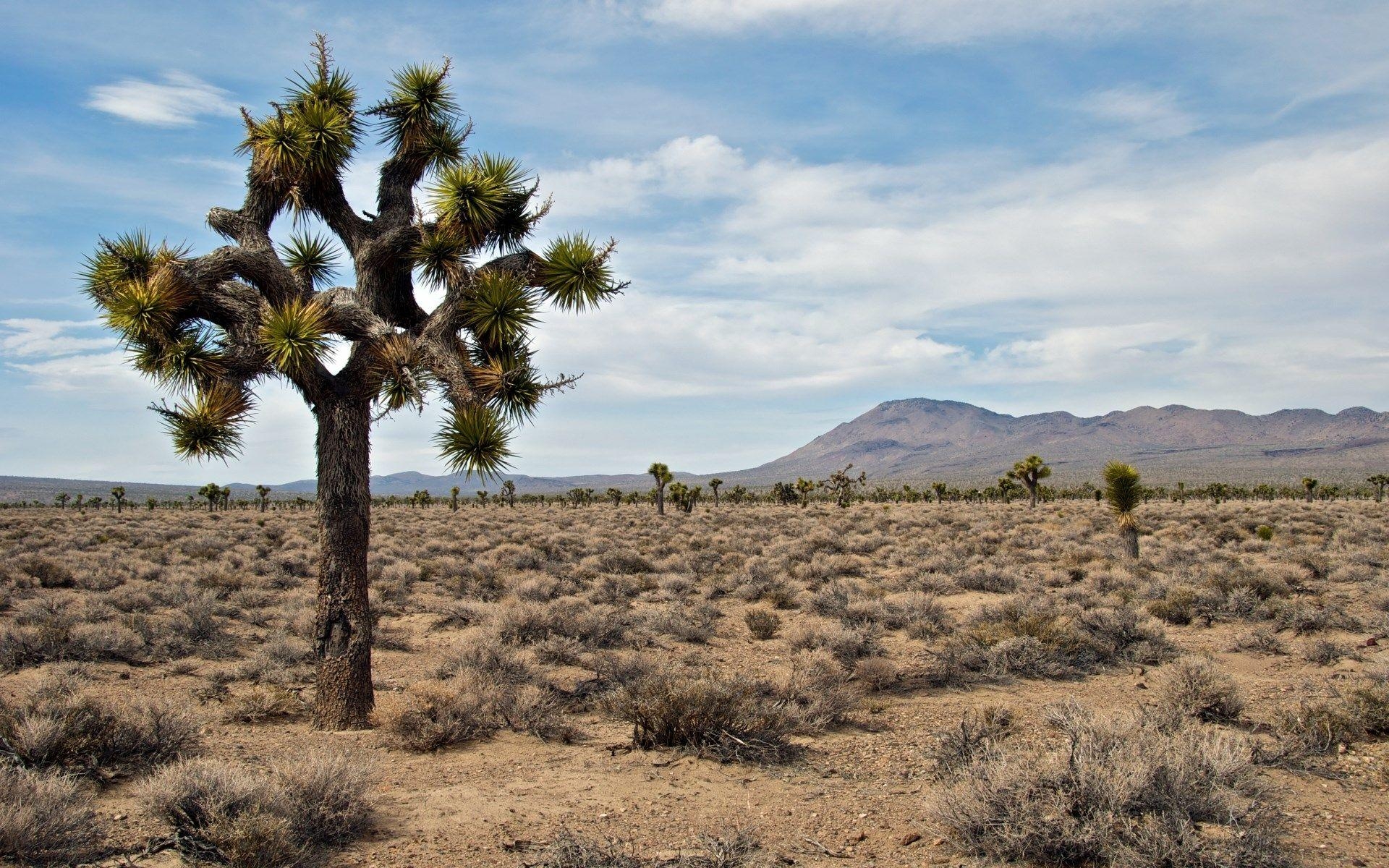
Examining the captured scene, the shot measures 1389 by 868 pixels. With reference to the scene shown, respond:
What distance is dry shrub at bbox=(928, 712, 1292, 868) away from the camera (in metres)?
4.45

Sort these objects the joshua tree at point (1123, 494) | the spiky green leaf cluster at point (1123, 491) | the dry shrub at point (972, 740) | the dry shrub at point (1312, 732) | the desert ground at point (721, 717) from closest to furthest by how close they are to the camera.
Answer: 1. the desert ground at point (721, 717)
2. the dry shrub at point (972, 740)
3. the dry shrub at point (1312, 732)
4. the joshua tree at point (1123, 494)
5. the spiky green leaf cluster at point (1123, 491)

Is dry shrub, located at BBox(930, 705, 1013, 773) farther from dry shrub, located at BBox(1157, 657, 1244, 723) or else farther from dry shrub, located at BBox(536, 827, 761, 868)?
dry shrub, located at BBox(536, 827, 761, 868)

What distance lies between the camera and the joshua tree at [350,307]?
7062mm

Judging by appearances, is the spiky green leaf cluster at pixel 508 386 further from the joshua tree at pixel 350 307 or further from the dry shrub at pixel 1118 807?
the dry shrub at pixel 1118 807

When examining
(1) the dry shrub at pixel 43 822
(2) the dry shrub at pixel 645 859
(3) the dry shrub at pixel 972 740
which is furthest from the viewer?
(3) the dry shrub at pixel 972 740

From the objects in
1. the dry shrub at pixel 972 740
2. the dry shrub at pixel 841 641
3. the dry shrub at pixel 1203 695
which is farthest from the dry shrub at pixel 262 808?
the dry shrub at pixel 1203 695

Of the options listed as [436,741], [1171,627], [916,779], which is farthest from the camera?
[1171,627]

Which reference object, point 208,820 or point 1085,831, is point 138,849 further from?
point 1085,831

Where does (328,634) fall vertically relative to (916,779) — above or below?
above

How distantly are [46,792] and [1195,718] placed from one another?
30.9ft

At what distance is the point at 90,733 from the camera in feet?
20.1

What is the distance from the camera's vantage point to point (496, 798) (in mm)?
6039

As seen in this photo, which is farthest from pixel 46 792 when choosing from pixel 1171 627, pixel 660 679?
pixel 1171 627

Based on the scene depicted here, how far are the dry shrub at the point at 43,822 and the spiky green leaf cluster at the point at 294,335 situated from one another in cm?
355
